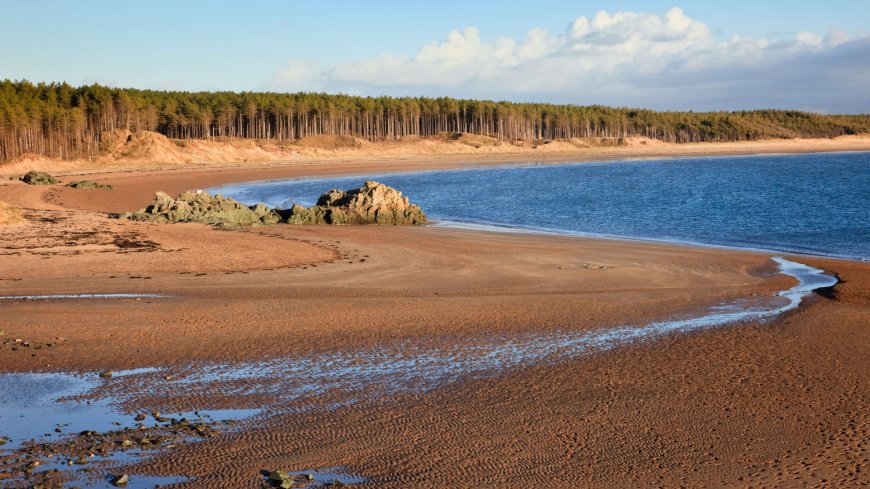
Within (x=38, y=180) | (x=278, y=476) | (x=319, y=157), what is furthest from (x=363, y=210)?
(x=319, y=157)

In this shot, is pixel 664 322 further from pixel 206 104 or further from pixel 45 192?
pixel 206 104

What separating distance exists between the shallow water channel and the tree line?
266 ft

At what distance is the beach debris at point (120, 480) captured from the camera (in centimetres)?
796

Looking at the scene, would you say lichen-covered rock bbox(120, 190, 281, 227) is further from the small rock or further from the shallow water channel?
the small rock

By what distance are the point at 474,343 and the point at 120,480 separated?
780cm

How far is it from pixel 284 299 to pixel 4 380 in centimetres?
741

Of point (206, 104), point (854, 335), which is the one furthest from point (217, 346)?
point (206, 104)

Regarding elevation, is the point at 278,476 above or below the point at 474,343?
above

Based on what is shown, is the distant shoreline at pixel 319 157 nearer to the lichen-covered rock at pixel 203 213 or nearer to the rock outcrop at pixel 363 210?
the rock outcrop at pixel 363 210

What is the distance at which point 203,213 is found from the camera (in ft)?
113

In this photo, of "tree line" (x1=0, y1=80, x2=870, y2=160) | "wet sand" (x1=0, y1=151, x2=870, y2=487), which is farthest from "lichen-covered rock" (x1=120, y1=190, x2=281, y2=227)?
"tree line" (x1=0, y1=80, x2=870, y2=160)

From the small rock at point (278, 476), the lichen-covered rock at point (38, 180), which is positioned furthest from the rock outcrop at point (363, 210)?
the lichen-covered rock at point (38, 180)

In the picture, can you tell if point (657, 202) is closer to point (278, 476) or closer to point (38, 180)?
point (38, 180)

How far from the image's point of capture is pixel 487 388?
11906 millimetres
